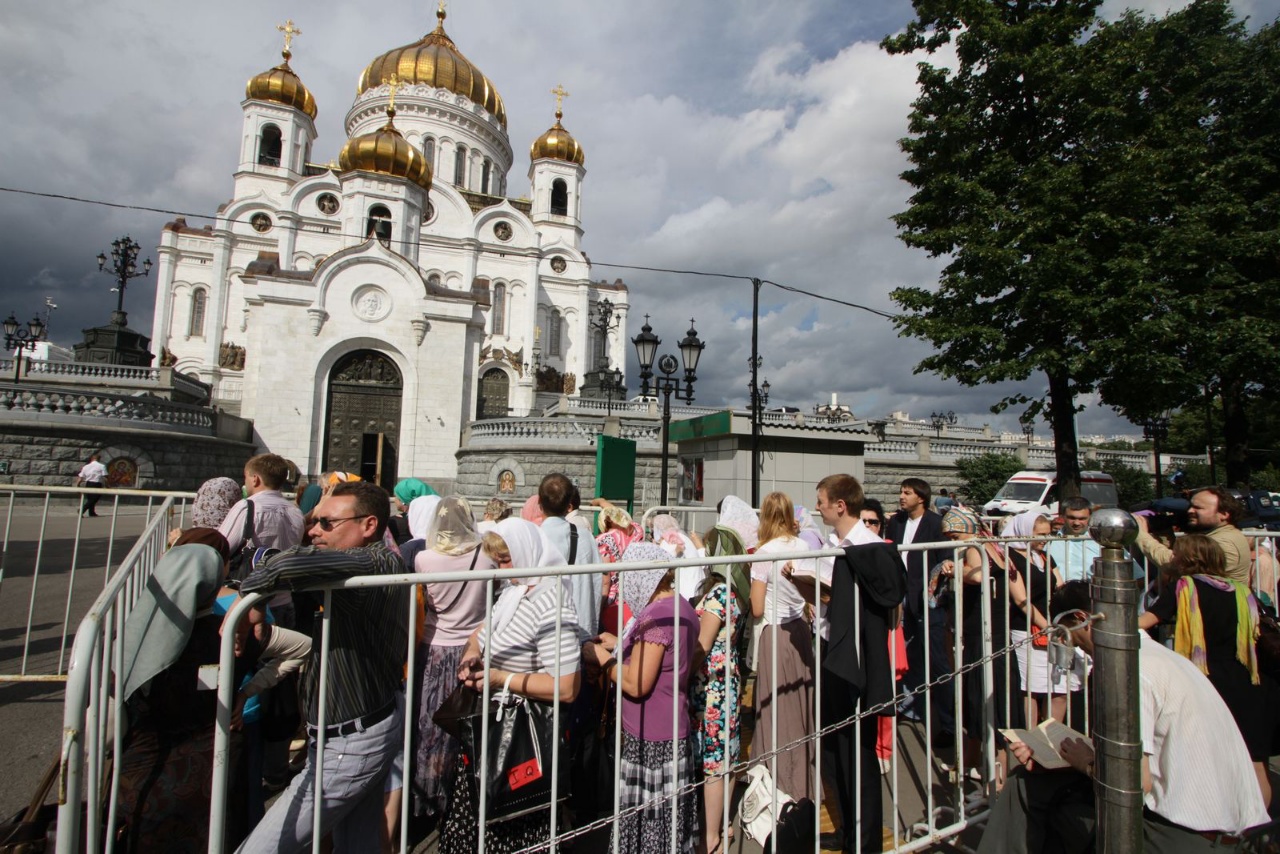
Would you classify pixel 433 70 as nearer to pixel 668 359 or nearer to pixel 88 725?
pixel 668 359

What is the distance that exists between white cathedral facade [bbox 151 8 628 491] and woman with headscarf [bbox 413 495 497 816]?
2083 cm

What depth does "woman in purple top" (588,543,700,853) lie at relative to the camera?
111 inches

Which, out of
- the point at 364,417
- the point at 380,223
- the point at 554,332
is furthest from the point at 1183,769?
the point at 554,332

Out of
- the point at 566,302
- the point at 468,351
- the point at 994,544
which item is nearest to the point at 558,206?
the point at 566,302

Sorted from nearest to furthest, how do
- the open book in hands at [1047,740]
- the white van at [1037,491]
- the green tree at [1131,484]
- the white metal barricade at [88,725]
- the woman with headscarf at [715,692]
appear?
the white metal barricade at [88,725] → the open book in hands at [1047,740] → the woman with headscarf at [715,692] → the white van at [1037,491] → the green tree at [1131,484]

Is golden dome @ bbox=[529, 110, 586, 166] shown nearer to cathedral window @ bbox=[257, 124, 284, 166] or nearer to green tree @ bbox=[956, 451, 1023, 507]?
cathedral window @ bbox=[257, 124, 284, 166]

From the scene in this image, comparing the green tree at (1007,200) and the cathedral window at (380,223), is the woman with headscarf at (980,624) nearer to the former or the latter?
the green tree at (1007,200)

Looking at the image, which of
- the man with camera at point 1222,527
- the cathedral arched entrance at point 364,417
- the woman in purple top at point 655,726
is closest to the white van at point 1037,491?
the man with camera at point 1222,527

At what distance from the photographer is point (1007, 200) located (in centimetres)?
1337

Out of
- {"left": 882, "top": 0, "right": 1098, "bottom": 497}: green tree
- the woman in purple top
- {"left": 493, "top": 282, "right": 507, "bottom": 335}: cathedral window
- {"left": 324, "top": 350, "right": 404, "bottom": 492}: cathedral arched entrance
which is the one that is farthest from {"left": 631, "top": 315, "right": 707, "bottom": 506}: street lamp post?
{"left": 493, "top": 282, "right": 507, "bottom": 335}: cathedral window

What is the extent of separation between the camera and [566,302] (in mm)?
44781

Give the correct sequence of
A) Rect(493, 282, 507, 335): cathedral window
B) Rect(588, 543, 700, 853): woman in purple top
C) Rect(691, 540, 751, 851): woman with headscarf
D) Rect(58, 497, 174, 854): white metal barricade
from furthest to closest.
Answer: Rect(493, 282, 507, 335): cathedral window, Rect(691, 540, 751, 851): woman with headscarf, Rect(588, 543, 700, 853): woman in purple top, Rect(58, 497, 174, 854): white metal barricade

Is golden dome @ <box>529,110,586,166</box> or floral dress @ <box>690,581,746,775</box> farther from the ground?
golden dome @ <box>529,110,586,166</box>

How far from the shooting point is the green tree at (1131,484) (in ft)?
73.2
